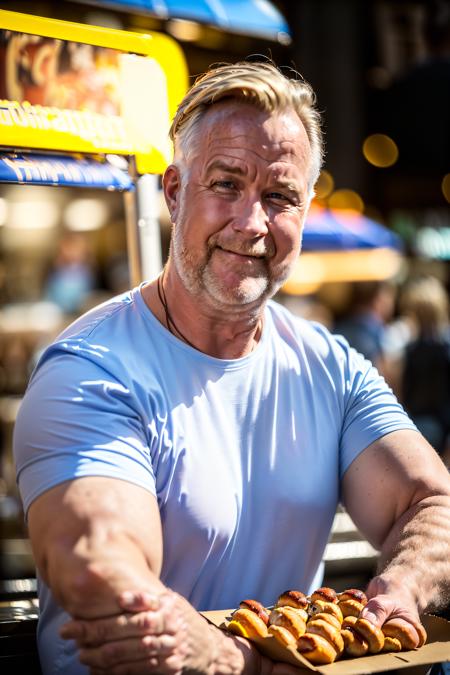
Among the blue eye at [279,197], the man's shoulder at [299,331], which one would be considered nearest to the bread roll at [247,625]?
the man's shoulder at [299,331]

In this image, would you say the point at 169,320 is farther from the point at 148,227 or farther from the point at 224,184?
the point at 148,227

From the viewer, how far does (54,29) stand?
2.58 meters

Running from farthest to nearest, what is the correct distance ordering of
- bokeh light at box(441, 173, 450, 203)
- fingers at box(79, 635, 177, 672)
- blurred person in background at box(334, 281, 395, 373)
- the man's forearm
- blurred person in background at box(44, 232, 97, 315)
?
bokeh light at box(441, 173, 450, 203), blurred person in background at box(44, 232, 97, 315), blurred person in background at box(334, 281, 395, 373), the man's forearm, fingers at box(79, 635, 177, 672)

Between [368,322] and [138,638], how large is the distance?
21.0ft

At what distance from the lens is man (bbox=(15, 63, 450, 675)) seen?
1.91 meters

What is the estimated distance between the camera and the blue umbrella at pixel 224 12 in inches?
143

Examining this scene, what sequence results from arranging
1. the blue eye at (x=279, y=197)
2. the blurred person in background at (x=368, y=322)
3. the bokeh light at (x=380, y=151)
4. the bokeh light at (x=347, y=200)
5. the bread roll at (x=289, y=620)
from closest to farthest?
the bread roll at (x=289, y=620), the blue eye at (x=279, y=197), the blurred person in background at (x=368, y=322), the bokeh light at (x=347, y=200), the bokeh light at (x=380, y=151)

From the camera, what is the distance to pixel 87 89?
2.69 m

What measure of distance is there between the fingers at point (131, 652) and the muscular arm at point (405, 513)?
0.64m

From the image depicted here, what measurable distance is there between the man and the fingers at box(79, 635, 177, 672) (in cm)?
9

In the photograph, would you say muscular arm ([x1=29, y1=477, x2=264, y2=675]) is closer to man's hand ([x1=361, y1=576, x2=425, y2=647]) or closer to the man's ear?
man's hand ([x1=361, y1=576, x2=425, y2=647])

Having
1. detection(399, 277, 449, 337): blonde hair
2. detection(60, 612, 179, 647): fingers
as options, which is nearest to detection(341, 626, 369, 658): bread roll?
detection(60, 612, 179, 647): fingers

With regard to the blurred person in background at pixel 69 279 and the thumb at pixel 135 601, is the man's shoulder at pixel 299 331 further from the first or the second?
the blurred person in background at pixel 69 279

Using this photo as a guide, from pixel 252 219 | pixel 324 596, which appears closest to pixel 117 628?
pixel 324 596
